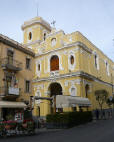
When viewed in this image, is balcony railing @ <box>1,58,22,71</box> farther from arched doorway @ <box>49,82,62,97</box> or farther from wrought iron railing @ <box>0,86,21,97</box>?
arched doorway @ <box>49,82,62,97</box>

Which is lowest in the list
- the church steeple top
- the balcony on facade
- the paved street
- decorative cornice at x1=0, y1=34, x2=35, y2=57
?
the paved street

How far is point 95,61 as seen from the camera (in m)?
27.2

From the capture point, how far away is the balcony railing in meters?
20.3

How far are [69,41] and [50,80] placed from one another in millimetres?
6159

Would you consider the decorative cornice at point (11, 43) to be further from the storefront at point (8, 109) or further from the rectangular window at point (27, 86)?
the storefront at point (8, 109)

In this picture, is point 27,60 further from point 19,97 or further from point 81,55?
point 81,55

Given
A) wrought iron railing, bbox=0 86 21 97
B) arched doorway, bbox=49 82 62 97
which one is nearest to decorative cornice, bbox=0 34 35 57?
Answer: wrought iron railing, bbox=0 86 21 97

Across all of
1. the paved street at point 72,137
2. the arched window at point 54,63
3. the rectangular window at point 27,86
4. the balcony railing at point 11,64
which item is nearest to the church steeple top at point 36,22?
the arched window at point 54,63

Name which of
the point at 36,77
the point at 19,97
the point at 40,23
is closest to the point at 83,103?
the point at 19,97

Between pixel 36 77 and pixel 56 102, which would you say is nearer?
pixel 56 102

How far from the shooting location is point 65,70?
2306 cm

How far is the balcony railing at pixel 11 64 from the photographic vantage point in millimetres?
20297

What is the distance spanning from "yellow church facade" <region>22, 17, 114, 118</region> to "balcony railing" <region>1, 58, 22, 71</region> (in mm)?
4201

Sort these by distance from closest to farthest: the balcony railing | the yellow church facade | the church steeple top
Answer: the balcony railing
the yellow church facade
the church steeple top
